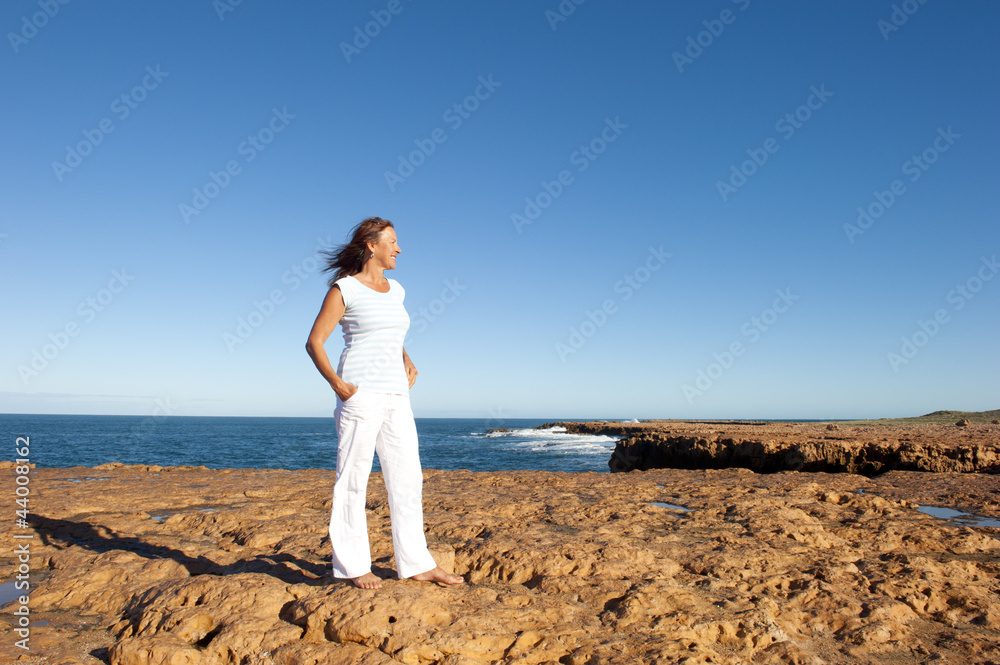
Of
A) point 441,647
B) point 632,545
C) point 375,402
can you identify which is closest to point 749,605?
point 632,545

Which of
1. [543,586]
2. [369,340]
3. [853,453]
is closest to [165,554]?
[369,340]

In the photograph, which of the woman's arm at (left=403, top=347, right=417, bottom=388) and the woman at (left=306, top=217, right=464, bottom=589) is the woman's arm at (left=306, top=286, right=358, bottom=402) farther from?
the woman's arm at (left=403, top=347, right=417, bottom=388)

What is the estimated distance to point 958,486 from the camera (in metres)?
6.27

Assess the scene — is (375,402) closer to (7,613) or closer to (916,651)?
(7,613)

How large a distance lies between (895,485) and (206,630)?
7005 mm

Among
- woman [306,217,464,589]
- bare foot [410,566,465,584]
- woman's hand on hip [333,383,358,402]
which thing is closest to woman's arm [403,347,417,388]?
woman [306,217,464,589]

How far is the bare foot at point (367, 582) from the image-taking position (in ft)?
9.32

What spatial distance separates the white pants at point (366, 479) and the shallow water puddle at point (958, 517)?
14.3ft

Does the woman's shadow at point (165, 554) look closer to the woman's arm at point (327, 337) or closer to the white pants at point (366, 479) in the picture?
the white pants at point (366, 479)

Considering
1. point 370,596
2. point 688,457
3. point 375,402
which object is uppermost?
point 375,402

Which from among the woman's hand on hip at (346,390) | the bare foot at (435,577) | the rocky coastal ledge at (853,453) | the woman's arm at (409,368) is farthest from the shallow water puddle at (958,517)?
the woman's hand on hip at (346,390)

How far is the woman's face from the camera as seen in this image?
123 inches

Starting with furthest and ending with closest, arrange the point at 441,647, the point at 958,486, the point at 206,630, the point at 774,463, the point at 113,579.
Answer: the point at 774,463
the point at 958,486
the point at 113,579
the point at 206,630
the point at 441,647

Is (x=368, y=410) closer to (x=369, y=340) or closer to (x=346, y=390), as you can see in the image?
(x=346, y=390)
